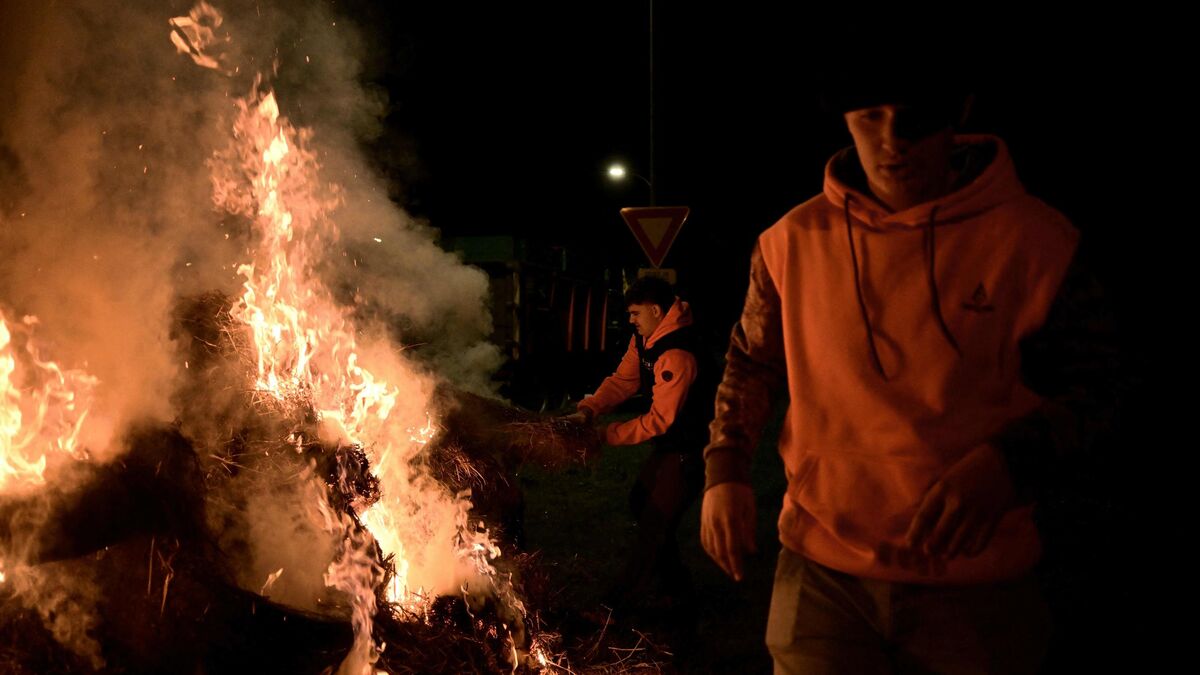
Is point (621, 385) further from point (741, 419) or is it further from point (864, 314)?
point (864, 314)

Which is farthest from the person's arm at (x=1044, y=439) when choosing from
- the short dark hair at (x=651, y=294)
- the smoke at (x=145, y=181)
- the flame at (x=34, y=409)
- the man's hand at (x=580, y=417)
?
the short dark hair at (x=651, y=294)

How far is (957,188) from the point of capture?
2125 mm

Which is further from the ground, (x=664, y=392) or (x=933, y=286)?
(x=933, y=286)

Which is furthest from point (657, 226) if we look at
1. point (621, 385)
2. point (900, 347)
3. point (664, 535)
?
point (900, 347)

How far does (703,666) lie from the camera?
477 centimetres

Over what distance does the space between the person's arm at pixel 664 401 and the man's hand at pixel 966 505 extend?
350cm

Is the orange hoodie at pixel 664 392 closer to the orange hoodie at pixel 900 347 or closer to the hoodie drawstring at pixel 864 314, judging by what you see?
the orange hoodie at pixel 900 347

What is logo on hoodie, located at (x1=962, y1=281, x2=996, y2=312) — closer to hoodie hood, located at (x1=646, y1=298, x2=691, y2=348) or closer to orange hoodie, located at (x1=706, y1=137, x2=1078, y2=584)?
orange hoodie, located at (x1=706, y1=137, x2=1078, y2=584)

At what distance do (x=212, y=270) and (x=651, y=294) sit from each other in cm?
264

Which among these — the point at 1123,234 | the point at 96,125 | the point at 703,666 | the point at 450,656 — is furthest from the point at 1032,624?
the point at 1123,234

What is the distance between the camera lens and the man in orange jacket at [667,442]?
17.5ft

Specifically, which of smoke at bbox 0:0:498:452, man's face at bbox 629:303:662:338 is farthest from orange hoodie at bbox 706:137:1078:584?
man's face at bbox 629:303:662:338

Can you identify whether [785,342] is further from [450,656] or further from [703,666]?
[703,666]

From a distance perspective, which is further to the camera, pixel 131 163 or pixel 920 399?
pixel 131 163
